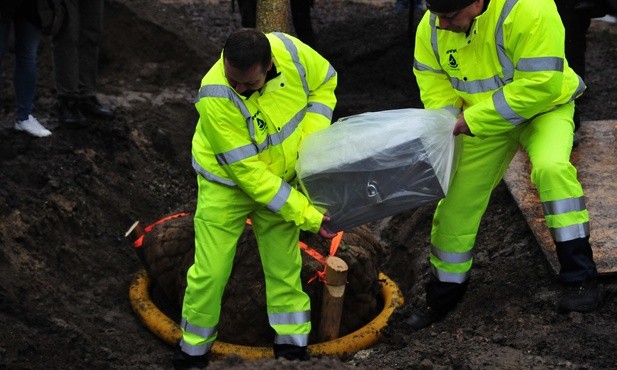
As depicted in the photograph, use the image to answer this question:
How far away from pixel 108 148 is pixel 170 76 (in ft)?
6.38

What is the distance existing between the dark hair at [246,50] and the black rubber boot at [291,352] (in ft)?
5.49

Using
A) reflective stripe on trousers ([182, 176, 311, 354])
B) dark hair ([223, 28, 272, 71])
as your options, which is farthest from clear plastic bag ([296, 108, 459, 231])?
dark hair ([223, 28, 272, 71])

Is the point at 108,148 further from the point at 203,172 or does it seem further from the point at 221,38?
the point at 221,38

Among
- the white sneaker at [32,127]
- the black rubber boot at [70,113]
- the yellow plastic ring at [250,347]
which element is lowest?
the yellow plastic ring at [250,347]

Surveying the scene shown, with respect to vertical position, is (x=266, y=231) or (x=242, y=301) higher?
(x=266, y=231)

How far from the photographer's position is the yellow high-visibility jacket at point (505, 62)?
491 centimetres

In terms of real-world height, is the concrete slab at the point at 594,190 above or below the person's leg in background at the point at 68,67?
below

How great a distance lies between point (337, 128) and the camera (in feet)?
17.1

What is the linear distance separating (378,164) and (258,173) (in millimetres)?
624

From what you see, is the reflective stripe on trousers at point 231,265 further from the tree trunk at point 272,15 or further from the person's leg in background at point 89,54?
the person's leg in background at point 89,54

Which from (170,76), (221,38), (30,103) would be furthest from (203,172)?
(221,38)

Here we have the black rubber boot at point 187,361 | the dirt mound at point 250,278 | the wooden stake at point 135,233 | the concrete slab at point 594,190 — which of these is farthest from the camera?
the wooden stake at point 135,233

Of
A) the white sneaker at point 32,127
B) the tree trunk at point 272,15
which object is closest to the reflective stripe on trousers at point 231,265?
the tree trunk at point 272,15

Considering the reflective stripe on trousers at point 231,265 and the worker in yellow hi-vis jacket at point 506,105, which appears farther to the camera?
the reflective stripe on trousers at point 231,265
